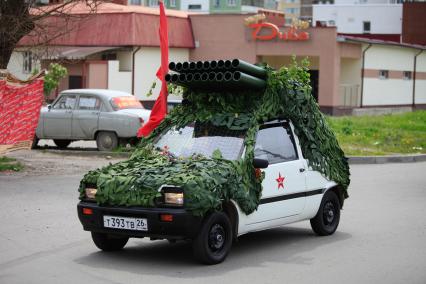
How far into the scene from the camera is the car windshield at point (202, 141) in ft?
31.5

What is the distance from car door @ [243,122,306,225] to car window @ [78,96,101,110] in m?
13.5

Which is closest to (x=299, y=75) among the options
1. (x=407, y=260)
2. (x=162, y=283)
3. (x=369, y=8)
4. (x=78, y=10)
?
(x=407, y=260)

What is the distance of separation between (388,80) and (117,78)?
1737 cm

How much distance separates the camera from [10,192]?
15.0 m

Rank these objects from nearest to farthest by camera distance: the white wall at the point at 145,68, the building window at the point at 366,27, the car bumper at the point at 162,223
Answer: the car bumper at the point at 162,223 → the white wall at the point at 145,68 → the building window at the point at 366,27

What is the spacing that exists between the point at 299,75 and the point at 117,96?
523 inches

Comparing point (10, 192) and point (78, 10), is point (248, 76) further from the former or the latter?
point (78, 10)

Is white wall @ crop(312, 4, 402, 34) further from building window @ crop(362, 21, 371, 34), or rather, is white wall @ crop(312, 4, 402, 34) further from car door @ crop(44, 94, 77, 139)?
car door @ crop(44, 94, 77, 139)

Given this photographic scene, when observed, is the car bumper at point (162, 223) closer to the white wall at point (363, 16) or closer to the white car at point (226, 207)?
the white car at point (226, 207)

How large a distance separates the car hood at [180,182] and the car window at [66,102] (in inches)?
570

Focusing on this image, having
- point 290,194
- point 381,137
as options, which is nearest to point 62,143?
point 381,137

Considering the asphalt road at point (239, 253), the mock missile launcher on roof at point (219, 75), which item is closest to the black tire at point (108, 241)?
the asphalt road at point (239, 253)

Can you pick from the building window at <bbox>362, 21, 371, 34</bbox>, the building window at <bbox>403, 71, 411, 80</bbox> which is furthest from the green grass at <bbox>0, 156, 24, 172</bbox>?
the building window at <bbox>362, 21, 371, 34</bbox>

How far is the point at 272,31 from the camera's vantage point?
4500 centimetres
